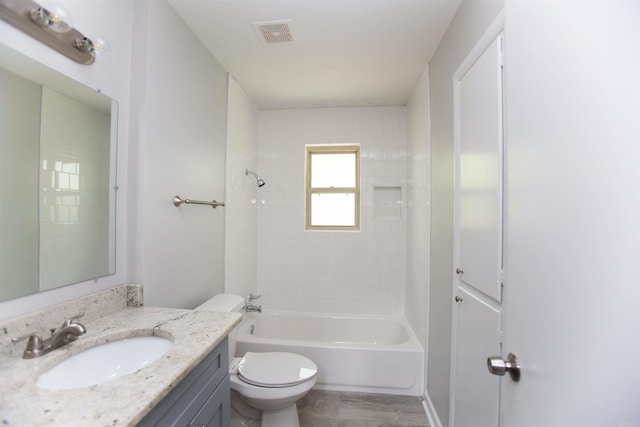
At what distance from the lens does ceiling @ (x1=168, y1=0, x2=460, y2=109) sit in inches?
57.6

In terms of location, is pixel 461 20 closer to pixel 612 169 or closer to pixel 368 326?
pixel 612 169

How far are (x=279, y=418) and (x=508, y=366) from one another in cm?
149

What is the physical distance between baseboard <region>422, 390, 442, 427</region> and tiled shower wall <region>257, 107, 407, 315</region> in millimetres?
844

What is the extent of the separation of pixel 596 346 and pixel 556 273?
138mm

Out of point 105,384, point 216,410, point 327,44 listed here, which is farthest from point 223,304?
point 327,44

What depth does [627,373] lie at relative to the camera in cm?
37

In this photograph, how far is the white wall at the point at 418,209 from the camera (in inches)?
79.7

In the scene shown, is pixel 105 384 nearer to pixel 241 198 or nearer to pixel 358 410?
pixel 358 410

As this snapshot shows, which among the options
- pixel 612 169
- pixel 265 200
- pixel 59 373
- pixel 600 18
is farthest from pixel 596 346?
pixel 265 200

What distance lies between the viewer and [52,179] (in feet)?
3.14

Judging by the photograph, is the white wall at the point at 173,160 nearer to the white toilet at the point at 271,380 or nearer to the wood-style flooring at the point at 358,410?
the white toilet at the point at 271,380

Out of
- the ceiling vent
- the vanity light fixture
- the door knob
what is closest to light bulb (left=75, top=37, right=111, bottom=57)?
the vanity light fixture

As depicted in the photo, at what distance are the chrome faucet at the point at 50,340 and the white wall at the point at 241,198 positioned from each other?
4.25 feet

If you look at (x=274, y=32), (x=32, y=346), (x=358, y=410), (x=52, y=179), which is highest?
(x=274, y=32)
